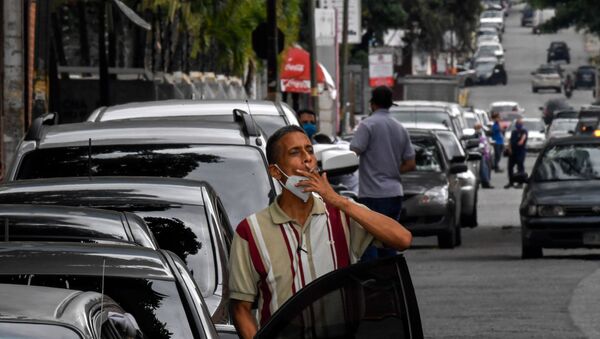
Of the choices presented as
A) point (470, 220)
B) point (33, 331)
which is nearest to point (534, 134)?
point (470, 220)

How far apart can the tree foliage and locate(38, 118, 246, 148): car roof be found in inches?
1088

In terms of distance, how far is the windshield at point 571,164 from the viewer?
904 inches

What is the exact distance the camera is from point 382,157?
1703cm

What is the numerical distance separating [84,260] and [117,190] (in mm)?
2801

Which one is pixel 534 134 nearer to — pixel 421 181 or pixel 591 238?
pixel 421 181

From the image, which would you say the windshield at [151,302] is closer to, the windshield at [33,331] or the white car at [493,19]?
the windshield at [33,331]

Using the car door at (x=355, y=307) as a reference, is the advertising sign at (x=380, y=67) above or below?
below

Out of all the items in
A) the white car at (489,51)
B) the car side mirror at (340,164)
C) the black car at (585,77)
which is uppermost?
the car side mirror at (340,164)

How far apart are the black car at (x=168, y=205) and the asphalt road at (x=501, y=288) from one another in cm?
502

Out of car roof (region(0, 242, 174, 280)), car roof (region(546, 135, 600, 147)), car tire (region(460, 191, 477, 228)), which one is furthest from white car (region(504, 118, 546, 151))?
car roof (region(0, 242, 174, 280))

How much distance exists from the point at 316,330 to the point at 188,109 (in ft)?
29.8

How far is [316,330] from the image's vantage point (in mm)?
6270

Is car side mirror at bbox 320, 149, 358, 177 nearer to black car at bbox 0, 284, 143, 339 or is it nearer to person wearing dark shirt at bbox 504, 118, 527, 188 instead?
black car at bbox 0, 284, 143, 339

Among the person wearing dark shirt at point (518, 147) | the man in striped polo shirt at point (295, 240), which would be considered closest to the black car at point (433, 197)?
the man in striped polo shirt at point (295, 240)
